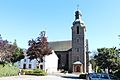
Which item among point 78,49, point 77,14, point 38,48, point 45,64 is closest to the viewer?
point 38,48

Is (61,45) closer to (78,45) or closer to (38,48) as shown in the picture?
(78,45)

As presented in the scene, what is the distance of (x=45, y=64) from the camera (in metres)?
73.4

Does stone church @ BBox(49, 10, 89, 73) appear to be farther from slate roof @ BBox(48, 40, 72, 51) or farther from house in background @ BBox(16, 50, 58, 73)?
house in background @ BBox(16, 50, 58, 73)

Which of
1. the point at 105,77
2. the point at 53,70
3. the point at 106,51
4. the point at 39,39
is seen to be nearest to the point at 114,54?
the point at 106,51

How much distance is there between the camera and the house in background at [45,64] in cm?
7294

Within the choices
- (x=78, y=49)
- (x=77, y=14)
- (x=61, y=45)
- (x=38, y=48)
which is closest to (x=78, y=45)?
(x=78, y=49)

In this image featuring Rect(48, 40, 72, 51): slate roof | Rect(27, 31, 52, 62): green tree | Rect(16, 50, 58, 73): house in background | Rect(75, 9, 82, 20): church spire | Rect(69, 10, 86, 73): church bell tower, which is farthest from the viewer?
Rect(48, 40, 72, 51): slate roof

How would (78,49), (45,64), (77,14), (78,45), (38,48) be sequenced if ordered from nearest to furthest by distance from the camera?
(38,48), (45,64), (78,49), (78,45), (77,14)

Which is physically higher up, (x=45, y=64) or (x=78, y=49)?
(x=78, y=49)

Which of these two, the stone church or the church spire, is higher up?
the church spire

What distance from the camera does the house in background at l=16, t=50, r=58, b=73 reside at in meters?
72.9

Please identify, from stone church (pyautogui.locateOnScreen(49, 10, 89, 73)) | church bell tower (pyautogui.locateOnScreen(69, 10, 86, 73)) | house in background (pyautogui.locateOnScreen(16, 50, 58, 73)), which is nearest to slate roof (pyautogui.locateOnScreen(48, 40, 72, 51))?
stone church (pyautogui.locateOnScreen(49, 10, 89, 73))

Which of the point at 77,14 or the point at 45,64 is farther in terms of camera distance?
the point at 77,14

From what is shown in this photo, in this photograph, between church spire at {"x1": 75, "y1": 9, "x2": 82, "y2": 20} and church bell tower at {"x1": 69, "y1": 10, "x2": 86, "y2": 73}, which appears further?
church spire at {"x1": 75, "y1": 9, "x2": 82, "y2": 20}
